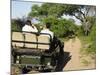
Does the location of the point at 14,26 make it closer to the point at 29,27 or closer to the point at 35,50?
the point at 29,27

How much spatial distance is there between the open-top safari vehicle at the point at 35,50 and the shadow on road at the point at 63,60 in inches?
1.5

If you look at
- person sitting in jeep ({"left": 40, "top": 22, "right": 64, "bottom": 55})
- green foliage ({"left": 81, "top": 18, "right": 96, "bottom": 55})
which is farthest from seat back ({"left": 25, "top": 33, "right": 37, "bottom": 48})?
green foliage ({"left": 81, "top": 18, "right": 96, "bottom": 55})

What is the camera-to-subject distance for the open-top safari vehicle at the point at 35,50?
2.10 meters

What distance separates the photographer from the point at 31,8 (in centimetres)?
215

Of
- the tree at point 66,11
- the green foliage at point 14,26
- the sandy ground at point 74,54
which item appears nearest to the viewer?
the green foliage at point 14,26

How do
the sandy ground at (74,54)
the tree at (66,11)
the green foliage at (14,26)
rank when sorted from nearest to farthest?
the green foliage at (14,26) → the tree at (66,11) → the sandy ground at (74,54)

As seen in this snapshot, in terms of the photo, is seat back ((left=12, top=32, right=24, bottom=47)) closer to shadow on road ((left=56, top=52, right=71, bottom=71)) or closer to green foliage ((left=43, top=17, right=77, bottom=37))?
green foliage ((left=43, top=17, right=77, bottom=37))

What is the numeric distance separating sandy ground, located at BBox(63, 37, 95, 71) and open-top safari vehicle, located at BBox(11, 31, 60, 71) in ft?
0.39

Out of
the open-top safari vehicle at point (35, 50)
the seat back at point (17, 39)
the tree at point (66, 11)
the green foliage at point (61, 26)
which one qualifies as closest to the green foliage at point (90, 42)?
the tree at point (66, 11)

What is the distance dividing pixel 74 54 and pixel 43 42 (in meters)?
0.37

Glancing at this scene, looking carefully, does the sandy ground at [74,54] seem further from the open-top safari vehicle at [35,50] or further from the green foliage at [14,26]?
the green foliage at [14,26]

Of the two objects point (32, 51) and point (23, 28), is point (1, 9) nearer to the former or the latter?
point (23, 28)

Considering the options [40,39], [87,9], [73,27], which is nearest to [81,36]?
[73,27]

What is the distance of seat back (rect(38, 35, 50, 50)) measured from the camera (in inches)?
86.3
